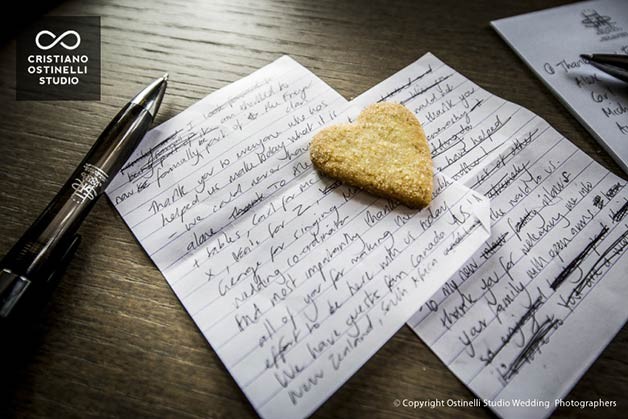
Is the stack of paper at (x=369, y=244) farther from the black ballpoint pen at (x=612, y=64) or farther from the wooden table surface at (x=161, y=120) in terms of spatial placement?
the black ballpoint pen at (x=612, y=64)

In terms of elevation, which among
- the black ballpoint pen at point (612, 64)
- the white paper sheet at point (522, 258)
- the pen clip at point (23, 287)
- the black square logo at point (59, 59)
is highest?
the black ballpoint pen at point (612, 64)

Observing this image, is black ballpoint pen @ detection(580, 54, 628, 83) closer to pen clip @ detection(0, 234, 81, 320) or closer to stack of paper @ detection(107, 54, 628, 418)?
stack of paper @ detection(107, 54, 628, 418)

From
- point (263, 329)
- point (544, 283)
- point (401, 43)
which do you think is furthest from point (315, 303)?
point (401, 43)

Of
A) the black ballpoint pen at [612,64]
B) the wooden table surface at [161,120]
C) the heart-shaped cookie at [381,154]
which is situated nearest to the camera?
the wooden table surface at [161,120]

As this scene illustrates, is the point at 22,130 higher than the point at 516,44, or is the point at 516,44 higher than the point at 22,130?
the point at 516,44

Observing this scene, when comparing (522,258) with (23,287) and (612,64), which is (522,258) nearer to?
(612,64)

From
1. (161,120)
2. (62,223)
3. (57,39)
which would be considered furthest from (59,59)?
(62,223)

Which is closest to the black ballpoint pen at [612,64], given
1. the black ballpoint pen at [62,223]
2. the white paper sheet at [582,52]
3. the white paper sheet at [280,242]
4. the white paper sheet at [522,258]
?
the white paper sheet at [582,52]

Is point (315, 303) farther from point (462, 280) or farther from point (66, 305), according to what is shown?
point (66, 305)
